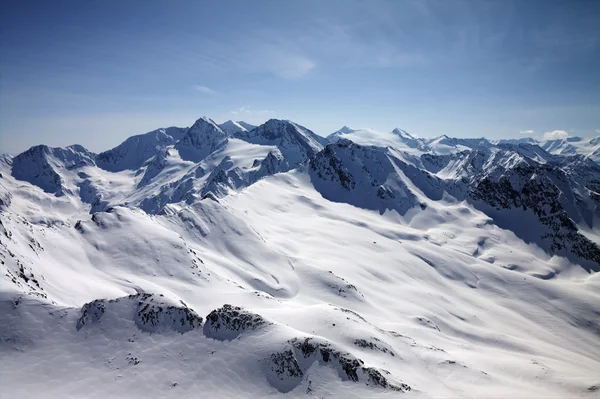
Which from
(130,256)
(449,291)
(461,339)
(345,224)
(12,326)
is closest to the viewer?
(12,326)

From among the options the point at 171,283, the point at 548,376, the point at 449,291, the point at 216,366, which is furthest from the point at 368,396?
the point at 449,291

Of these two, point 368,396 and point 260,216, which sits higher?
point 260,216

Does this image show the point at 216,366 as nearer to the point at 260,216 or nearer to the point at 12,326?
the point at 12,326

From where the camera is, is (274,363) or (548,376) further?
(548,376)

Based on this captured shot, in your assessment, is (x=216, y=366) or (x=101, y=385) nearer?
(x=101, y=385)

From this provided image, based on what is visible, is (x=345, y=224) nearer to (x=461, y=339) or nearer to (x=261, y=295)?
(x=461, y=339)

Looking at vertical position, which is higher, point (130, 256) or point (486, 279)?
point (130, 256)

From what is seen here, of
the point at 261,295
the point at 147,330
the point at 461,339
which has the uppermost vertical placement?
the point at 147,330

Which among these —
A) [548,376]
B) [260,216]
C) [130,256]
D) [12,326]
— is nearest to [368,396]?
[12,326]

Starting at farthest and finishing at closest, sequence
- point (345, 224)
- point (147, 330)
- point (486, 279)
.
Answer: point (345, 224), point (486, 279), point (147, 330)
